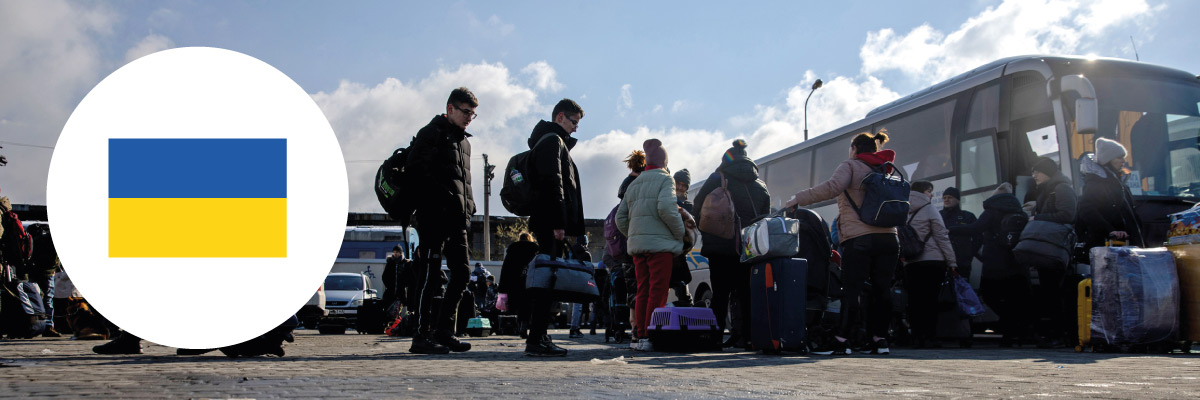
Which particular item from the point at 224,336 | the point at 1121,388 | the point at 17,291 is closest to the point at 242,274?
the point at 224,336

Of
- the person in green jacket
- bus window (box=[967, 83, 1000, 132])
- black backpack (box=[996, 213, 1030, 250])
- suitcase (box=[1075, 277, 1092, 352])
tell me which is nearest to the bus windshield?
bus window (box=[967, 83, 1000, 132])

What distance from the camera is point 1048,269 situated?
9305 millimetres

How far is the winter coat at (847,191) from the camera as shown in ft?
24.1

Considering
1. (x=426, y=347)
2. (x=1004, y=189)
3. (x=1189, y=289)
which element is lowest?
(x=426, y=347)

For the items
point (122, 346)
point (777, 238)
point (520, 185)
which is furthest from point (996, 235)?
point (122, 346)

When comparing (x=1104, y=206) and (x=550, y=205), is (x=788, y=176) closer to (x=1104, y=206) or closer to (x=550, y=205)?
(x=1104, y=206)

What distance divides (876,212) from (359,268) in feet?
82.3

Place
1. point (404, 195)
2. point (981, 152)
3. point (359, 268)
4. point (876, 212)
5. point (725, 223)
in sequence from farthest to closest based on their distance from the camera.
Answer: point (359, 268), point (981, 152), point (725, 223), point (876, 212), point (404, 195)

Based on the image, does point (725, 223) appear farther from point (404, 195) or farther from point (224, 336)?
point (224, 336)

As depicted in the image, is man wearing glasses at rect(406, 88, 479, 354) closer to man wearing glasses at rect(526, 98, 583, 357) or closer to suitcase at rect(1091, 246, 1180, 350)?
man wearing glasses at rect(526, 98, 583, 357)

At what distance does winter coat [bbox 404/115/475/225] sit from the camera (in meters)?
6.47

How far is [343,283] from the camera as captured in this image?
2220 cm

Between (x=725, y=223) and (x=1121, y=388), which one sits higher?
(x=725, y=223)

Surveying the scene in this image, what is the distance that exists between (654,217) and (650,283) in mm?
530
